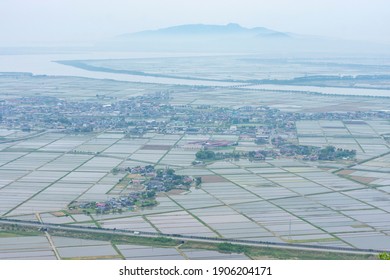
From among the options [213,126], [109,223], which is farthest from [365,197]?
[213,126]

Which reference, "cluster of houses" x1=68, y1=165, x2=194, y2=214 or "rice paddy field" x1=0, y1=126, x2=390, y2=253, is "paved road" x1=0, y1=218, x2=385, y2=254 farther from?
"cluster of houses" x1=68, y1=165, x2=194, y2=214

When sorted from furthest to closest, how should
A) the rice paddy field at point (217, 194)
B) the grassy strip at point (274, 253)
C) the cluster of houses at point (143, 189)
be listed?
the cluster of houses at point (143, 189)
the rice paddy field at point (217, 194)
the grassy strip at point (274, 253)

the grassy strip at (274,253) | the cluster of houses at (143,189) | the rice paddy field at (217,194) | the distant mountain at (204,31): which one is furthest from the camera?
the distant mountain at (204,31)

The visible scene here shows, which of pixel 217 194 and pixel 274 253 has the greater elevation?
pixel 274 253

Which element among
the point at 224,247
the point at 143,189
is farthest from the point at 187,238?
the point at 143,189

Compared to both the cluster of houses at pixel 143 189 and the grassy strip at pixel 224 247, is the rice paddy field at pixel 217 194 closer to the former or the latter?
the cluster of houses at pixel 143 189

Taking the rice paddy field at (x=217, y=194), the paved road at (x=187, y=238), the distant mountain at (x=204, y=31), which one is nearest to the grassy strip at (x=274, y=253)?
the paved road at (x=187, y=238)

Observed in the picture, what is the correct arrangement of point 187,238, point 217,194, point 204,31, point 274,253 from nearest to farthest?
1. point 274,253
2. point 187,238
3. point 217,194
4. point 204,31

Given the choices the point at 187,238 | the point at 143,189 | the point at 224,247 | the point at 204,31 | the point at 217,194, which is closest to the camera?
the point at 224,247

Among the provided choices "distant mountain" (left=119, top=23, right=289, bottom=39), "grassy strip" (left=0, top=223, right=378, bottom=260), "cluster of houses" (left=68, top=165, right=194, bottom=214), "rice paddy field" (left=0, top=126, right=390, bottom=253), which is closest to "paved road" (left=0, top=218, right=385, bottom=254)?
"grassy strip" (left=0, top=223, right=378, bottom=260)

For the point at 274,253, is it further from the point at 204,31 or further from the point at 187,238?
the point at 204,31

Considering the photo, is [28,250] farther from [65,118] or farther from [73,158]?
[65,118]

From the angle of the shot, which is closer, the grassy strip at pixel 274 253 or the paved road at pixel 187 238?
the grassy strip at pixel 274 253
